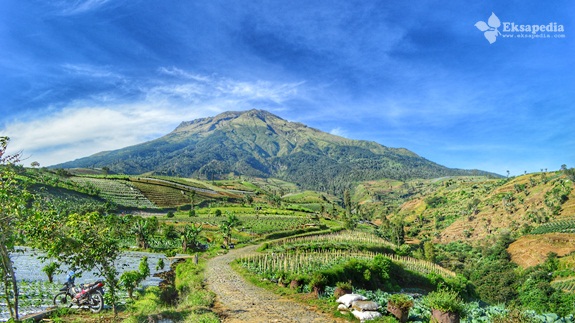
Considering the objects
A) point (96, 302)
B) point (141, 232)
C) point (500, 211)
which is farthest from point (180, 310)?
point (500, 211)

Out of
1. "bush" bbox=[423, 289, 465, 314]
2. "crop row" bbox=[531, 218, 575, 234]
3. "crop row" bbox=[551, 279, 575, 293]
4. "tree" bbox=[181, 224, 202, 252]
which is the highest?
"bush" bbox=[423, 289, 465, 314]

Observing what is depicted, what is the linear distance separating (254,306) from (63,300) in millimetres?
10917

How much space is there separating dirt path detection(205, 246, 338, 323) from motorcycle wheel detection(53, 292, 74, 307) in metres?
8.39

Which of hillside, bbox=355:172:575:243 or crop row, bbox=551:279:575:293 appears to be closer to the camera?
crop row, bbox=551:279:575:293

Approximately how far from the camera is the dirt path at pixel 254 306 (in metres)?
16.5

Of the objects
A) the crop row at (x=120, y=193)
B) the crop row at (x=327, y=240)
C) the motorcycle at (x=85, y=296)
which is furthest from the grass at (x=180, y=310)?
the crop row at (x=120, y=193)

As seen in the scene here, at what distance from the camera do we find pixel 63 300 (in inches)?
726

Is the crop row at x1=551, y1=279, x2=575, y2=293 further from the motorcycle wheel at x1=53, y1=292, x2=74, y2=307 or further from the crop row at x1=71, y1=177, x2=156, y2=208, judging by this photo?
the crop row at x1=71, y1=177, x2=156, y2=208

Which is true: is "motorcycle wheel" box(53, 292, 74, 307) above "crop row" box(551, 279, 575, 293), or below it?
above

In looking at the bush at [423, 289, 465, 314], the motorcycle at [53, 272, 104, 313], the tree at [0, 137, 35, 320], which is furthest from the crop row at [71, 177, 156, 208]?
the bush at [423, 289, 465, 314]

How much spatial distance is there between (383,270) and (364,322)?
781 inches

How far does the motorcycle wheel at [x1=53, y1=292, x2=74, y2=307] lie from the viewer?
18.3 metres

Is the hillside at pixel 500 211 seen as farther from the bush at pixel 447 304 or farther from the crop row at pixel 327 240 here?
the bush at pixel 447 304

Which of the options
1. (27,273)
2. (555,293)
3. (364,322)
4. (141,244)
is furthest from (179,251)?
(555,293)
